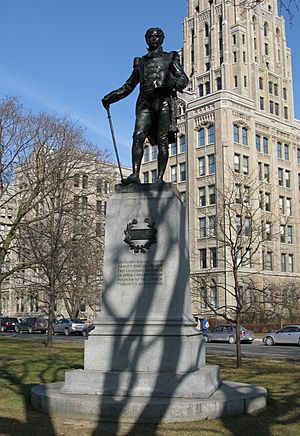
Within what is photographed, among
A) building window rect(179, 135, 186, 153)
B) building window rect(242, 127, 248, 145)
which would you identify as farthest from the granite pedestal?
building window rect(179, 135, 186, 153)

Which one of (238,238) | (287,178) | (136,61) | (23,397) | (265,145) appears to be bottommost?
(23,397)

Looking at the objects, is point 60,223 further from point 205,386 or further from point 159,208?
point 205,386

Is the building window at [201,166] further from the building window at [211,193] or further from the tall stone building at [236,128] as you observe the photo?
the building window at [211,193]

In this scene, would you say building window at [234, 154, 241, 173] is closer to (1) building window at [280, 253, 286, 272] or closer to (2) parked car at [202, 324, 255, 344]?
(1) building window at [280, 253, 286, 272]

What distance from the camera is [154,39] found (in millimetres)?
10328

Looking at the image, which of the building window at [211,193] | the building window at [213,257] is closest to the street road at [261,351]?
the building window at [213,257]

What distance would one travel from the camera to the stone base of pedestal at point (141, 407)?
23.7 feet

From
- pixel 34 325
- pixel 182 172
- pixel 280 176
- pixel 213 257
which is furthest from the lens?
pixel 280 176

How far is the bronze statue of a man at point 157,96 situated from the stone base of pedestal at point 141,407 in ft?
13.4

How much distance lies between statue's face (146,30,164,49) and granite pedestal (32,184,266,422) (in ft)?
9.35

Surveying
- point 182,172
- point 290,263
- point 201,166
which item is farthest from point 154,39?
point 290,263

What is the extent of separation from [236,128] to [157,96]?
51687 millimetres

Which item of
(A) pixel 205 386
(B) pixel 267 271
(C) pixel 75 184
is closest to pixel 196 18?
(B) pixel 267 271

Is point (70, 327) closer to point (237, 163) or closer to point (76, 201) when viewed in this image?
point (76, 201)
